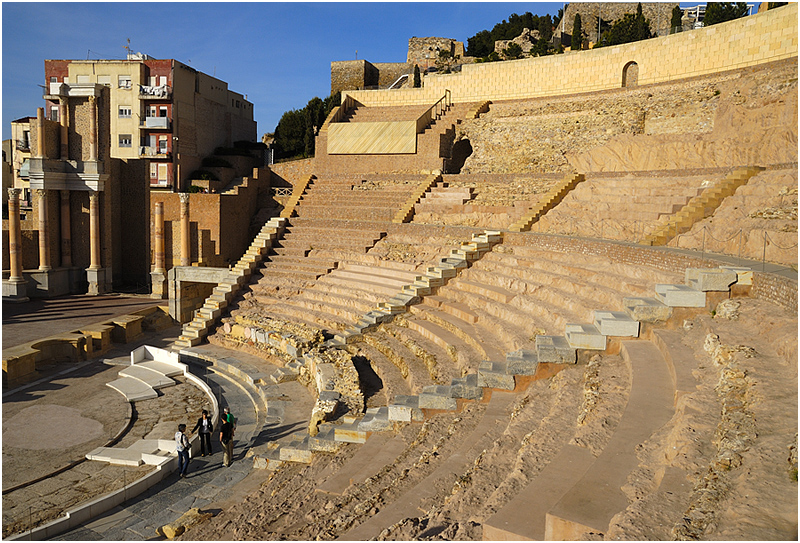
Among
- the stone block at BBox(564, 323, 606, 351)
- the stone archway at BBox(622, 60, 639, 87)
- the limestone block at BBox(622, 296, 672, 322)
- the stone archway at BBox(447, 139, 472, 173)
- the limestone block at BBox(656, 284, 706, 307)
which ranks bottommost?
the stone block at BBox(564, 323, 606, 351)

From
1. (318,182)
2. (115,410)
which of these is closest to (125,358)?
(115,410)

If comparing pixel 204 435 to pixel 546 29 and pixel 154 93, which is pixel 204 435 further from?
pixel 546 29

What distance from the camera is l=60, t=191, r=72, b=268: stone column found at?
24906 mm

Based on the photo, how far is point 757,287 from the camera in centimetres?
812

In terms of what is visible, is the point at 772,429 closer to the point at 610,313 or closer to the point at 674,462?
the point at 674,462

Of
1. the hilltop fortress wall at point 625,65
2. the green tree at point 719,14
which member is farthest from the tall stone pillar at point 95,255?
the green tree at point 719,14

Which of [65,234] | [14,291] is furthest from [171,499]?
[65,234]

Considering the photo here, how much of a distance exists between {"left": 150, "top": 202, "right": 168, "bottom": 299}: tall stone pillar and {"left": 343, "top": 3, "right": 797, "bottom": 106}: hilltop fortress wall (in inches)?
521

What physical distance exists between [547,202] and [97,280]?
63.3 feet

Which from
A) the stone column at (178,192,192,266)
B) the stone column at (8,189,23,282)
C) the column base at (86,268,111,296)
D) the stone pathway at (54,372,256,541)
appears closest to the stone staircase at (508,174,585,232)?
the stone pathway at (54,372,256,541)

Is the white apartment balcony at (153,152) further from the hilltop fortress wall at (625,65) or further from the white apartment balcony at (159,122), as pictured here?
the hilltop fortress wall at (625,65)

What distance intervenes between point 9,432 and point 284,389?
17.4 ft

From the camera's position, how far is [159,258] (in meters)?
24.2

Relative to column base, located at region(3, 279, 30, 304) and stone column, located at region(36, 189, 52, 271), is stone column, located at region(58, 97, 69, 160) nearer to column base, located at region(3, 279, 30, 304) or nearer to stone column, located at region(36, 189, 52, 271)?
stone column, located at region(36, 189, 52, 271)
